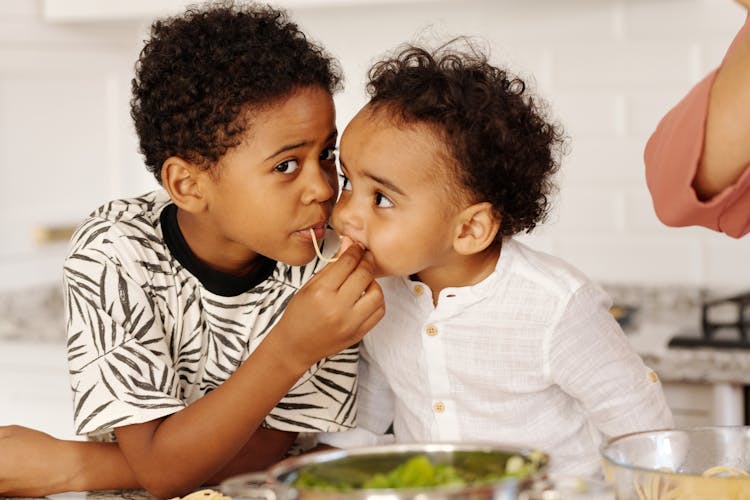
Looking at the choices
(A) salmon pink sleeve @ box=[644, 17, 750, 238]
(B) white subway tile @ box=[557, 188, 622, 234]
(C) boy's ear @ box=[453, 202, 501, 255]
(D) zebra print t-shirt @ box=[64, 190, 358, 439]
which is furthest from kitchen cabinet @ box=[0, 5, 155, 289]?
(A) salmon pink sleeve @ box=[644, 17, 750, 238]

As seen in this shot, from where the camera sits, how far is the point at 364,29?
2.73m

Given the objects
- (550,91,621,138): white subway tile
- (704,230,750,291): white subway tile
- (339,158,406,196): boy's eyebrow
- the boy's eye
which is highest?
(550,91,621,138): white subway tile

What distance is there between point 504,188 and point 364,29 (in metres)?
1.58

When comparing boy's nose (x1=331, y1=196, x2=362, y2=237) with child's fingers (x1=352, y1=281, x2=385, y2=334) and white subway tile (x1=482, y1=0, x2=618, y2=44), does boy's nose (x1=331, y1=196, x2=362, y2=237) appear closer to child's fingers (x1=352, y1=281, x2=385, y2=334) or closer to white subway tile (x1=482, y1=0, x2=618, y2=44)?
child's fingers (x1=352, y1=281, x2=385, y2=334)

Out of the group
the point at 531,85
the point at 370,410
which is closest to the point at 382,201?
the point at 370,410

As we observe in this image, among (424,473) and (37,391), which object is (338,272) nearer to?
(424,473)

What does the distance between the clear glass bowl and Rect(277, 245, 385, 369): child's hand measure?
38cm

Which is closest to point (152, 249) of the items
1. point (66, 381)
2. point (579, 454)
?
point (579, 454)

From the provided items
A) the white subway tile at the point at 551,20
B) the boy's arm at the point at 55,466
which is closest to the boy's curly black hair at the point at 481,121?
the boy's arm at the point at 55,466

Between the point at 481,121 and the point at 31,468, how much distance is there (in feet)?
2.03

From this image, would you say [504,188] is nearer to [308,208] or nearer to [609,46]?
[308,208]

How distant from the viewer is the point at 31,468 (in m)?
1.17

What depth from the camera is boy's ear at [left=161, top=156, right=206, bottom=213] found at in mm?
1278

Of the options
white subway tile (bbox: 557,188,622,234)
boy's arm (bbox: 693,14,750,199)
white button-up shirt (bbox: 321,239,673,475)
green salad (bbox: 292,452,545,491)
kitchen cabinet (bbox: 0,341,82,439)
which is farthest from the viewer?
white subway tile (bbox: 557,188,622,234)
